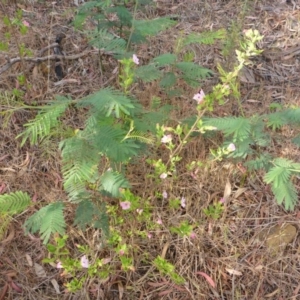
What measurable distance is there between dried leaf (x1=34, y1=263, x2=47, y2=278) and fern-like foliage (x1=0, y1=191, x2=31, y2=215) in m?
0.45

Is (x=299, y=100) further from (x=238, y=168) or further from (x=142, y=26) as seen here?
(x=142, y=26)

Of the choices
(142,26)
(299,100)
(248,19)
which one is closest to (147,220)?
(142,26)

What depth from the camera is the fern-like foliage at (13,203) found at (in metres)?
1.86

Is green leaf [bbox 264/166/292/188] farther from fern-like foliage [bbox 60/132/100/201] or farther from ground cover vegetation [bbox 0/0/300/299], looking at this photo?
fern-like foliage [bbox 60/132/100/201]

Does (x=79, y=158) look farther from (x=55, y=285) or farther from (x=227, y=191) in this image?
(x=227, y=191)

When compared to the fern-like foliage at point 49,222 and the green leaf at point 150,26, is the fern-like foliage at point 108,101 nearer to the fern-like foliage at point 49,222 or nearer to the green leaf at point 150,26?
the fern-like foliage at point 49,222

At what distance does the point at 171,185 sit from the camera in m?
2.30

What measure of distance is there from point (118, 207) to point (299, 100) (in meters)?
1.44

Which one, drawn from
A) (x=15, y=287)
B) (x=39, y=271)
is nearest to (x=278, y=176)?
(x=39, y=271)

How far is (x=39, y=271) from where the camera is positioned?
86.4 inches

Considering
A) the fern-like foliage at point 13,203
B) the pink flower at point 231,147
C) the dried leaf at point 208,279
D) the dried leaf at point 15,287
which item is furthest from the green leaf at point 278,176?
the dried leaf at point 15,287

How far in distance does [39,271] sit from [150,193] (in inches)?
27.2

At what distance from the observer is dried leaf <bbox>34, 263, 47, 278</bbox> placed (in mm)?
2182

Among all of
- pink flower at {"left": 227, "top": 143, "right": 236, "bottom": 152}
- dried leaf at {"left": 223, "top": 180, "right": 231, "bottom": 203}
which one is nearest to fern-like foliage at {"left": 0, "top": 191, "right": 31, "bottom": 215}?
pink flower at {"left": 227, "top": 143, "right": 236, "bottom": 152}
